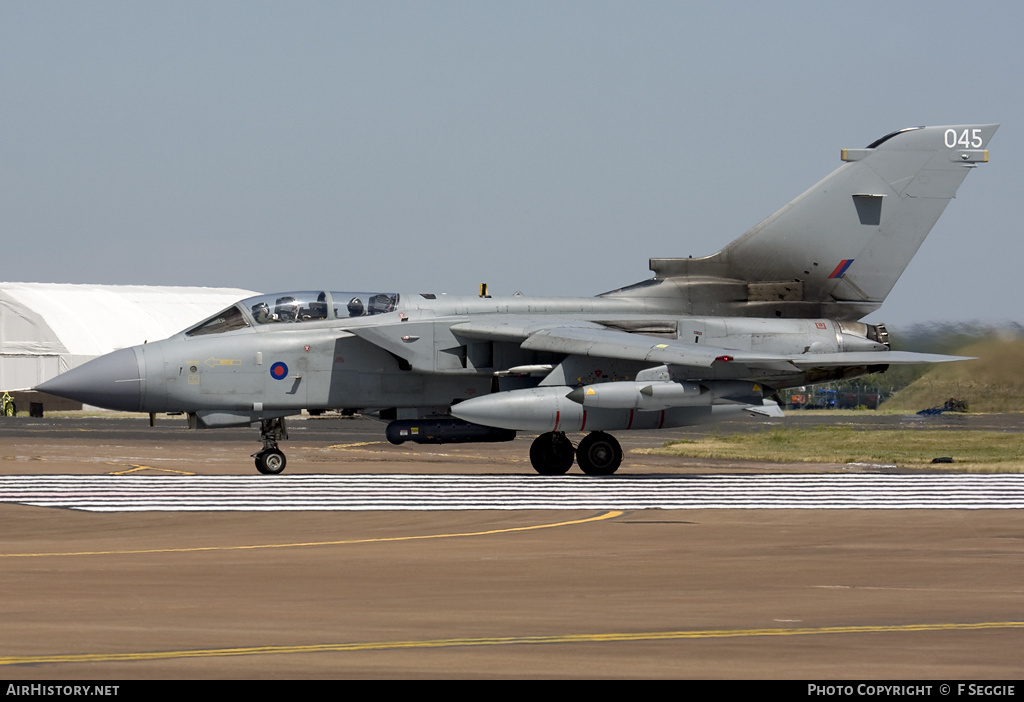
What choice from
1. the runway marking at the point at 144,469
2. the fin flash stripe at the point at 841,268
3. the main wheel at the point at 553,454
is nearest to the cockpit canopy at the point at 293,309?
the runway marking at the point at 144,469

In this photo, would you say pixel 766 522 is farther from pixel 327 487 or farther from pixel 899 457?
pixel 899 457

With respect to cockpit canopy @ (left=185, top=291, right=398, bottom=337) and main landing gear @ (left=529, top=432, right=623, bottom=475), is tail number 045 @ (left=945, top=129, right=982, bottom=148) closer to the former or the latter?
main landing gear @ (left=529, top=432, right=623, bottom=475)

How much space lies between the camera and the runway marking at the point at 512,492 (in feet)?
53.2

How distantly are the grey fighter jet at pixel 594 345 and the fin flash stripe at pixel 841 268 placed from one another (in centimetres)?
4

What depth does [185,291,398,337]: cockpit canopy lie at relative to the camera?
860 inches

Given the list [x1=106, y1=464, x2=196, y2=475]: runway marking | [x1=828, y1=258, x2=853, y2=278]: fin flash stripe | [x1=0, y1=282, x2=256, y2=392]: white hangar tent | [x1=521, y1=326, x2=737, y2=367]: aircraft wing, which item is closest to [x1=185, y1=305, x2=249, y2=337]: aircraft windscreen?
[x1=106, y1=464, x2=196, y2=475]: runway marking

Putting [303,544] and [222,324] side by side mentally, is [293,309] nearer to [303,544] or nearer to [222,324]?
[222,324]

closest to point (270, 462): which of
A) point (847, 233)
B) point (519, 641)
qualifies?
point (847, 233)

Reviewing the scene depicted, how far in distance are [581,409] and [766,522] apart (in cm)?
641

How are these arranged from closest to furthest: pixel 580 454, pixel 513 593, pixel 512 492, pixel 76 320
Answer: pixel 513 593, pixel 512 492, pixel 580 454, pixel 76 320

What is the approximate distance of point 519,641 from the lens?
7.15 meters

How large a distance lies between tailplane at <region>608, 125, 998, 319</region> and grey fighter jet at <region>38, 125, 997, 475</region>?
0.08 feet

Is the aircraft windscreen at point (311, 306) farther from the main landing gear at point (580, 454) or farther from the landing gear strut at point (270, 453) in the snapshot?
the main landing gear at point (580, 454)

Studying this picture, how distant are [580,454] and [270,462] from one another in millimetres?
5197
